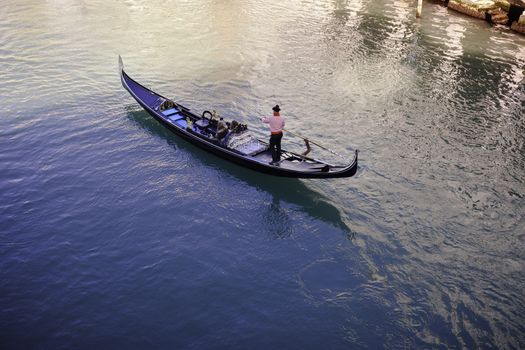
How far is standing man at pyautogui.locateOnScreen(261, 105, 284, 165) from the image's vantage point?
12266 mm

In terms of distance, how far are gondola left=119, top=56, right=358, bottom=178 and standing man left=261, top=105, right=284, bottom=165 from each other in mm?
208

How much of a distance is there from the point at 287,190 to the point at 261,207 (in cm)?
105

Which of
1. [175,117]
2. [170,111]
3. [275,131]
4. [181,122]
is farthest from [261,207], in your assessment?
[170,111]

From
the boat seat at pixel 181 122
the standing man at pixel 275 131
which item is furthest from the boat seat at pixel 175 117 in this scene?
the standing man at pixel 275 131

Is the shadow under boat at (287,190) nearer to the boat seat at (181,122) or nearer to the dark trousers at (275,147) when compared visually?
the boat seat at (181,122)

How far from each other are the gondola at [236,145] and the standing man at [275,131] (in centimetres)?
21

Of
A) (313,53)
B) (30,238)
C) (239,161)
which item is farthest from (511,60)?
(30,238)

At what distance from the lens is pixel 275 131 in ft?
40.4

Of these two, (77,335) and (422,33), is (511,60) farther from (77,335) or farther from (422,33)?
(77,335)

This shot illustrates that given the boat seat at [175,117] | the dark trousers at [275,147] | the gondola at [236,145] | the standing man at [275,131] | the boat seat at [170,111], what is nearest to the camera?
the gondola at [236,145]

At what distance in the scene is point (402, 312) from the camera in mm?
9211

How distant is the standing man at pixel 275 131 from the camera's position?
12.3 meters

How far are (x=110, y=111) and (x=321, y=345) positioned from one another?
12.2m

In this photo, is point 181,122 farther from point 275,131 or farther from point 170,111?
point 275,131
